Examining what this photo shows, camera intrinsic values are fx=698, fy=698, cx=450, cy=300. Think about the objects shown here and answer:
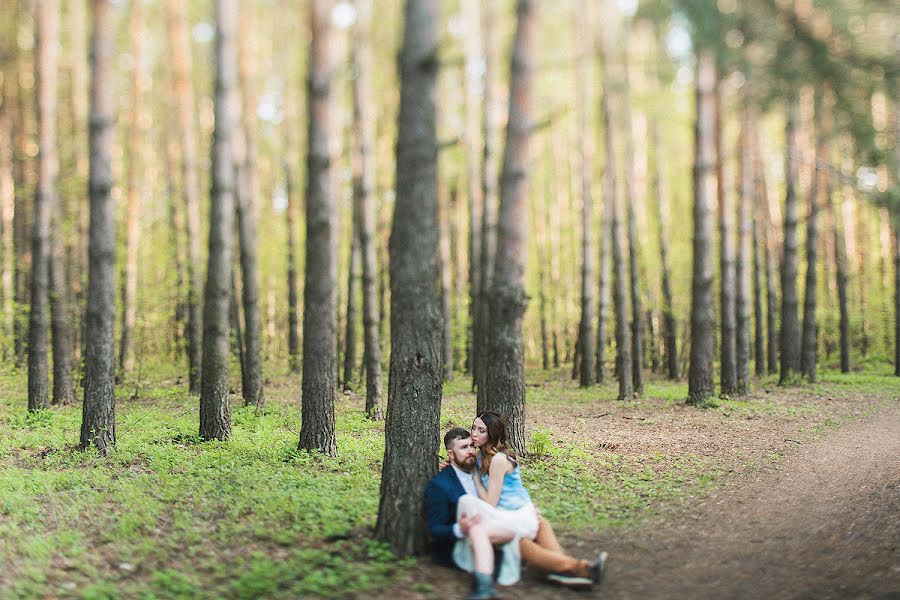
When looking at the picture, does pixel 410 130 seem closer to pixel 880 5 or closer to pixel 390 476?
pixel 390 476

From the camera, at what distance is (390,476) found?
531 centimetres

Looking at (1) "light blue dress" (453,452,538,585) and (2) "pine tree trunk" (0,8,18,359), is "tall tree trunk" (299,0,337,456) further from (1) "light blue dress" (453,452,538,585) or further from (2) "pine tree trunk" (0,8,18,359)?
(2) "pine tree trunk" (0,8,18,359)

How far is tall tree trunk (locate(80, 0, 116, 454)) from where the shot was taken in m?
8.51

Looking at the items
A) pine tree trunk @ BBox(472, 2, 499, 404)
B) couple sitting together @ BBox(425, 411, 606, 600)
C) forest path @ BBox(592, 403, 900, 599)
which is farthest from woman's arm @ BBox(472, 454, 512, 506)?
pine tree trunk @ BBox(472, 2, 499, 404)

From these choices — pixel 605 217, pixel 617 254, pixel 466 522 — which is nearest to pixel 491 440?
pixel 466 522

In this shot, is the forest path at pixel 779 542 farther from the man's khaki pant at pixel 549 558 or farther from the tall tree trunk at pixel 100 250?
the tall tree trunk at pixel 100 250

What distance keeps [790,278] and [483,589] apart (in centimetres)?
1509

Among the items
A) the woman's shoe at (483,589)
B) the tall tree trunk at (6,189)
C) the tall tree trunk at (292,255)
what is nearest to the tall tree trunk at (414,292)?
the woman's shoe at (483,589)

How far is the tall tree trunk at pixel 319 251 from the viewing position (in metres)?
7.89

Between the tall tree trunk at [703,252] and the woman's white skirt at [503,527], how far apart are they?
8.97 m

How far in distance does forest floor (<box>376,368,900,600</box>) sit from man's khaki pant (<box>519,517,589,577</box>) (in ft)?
0.43

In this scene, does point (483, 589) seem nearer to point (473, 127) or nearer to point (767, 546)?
point (767, 546)

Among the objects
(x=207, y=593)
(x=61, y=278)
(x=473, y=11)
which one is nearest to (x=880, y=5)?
(x=207, y=593)

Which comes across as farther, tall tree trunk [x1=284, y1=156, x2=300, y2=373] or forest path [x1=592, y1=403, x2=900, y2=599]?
tall tree trunk [x1=284, y1=156, x2=300, y2=373]
